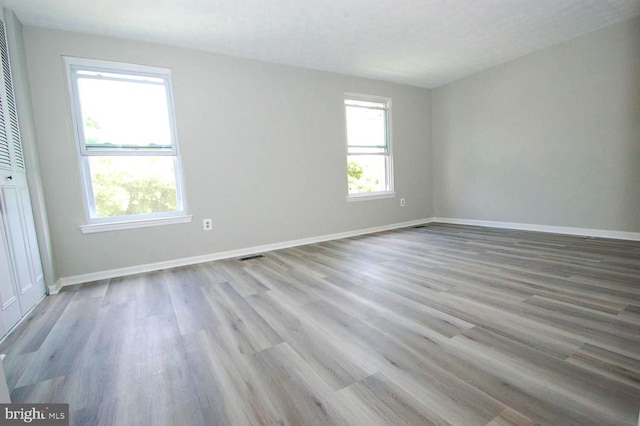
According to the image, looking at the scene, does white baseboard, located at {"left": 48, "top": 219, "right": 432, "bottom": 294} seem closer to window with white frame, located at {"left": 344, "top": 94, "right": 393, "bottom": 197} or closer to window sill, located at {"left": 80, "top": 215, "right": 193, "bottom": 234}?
window sill, located at {"left": 80, "top": 215, "right": 193, "bottom": 234}

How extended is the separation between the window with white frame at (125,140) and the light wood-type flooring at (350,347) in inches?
35.9

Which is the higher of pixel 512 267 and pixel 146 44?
pixel 146 44

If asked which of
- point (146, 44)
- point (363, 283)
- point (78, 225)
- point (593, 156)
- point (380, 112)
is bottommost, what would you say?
point (363, 283)

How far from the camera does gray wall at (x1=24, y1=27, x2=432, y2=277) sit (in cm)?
281

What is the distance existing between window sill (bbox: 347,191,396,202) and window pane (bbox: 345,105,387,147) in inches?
32.9

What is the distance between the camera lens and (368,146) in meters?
4.85

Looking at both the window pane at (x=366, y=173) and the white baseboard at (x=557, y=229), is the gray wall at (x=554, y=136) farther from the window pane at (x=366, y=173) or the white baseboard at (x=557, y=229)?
the window pane at (x=366, y=173)

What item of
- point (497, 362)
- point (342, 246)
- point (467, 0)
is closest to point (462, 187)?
point (342, 246)

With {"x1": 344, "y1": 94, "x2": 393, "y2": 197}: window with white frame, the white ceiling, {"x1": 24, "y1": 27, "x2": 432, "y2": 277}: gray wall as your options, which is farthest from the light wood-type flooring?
the white ceiling

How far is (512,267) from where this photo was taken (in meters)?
2.70

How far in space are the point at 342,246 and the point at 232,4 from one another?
2970mm

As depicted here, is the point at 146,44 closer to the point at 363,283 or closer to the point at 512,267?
the point at 363,283

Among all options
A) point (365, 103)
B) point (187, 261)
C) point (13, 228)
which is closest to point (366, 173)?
point (365, 103)

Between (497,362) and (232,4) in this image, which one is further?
(232,4)
